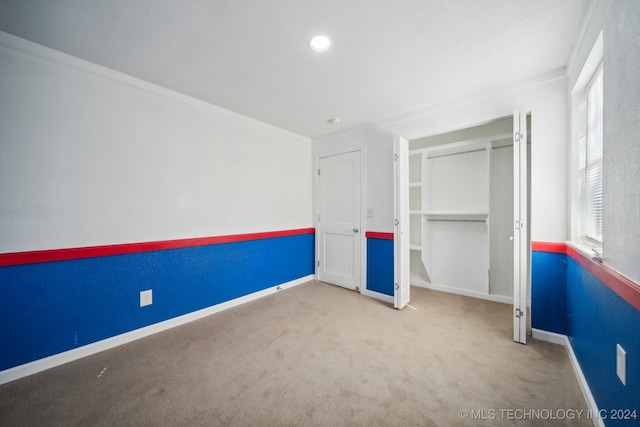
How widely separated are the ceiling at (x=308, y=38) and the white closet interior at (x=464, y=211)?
103cm

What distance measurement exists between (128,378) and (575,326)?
10.7ft

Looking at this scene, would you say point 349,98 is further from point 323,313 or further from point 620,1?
point 323,313

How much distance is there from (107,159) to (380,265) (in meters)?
3.15

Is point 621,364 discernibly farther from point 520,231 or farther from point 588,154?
point 588,154

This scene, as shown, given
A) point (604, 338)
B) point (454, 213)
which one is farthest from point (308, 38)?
point (454, 213)

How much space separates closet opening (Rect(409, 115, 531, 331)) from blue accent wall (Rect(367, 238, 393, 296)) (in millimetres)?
650

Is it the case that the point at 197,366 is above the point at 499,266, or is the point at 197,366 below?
below

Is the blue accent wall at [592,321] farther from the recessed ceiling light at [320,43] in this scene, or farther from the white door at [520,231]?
the recessed ceiling light at [320,43]

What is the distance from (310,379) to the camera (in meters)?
1.70

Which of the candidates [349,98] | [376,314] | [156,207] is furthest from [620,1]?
[156,207]

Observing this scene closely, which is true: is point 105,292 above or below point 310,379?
above

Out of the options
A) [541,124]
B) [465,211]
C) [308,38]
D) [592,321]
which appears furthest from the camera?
[465,211]

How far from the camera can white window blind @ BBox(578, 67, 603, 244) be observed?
159 centimetres

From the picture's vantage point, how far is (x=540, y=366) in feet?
5.90
